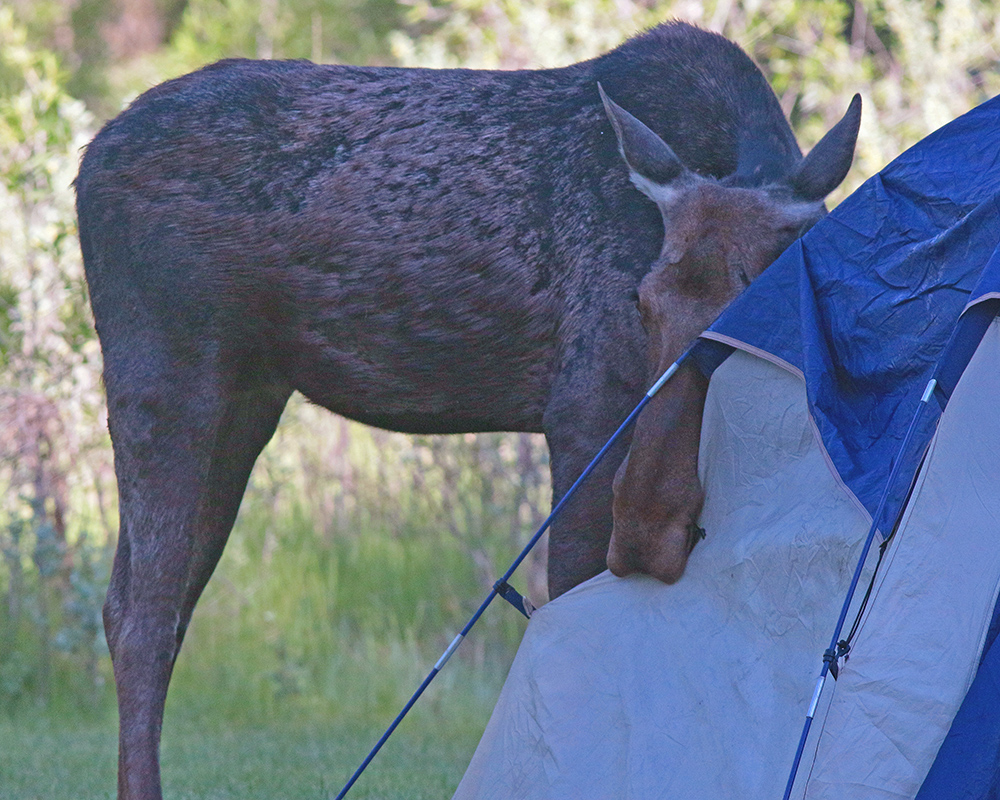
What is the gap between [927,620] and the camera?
299cm

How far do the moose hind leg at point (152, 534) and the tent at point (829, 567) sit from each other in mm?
1050

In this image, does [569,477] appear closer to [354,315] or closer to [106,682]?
[354,315]

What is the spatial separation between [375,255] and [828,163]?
139cm

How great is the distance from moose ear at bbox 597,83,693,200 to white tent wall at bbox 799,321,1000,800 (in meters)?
1.09

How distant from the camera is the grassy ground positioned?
16.5 ft

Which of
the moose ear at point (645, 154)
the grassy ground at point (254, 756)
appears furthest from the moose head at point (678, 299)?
the grassy ground at point (254, 756)

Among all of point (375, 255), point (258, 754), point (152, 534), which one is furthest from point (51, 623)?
point (375, 255)

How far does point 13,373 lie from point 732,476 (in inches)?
197

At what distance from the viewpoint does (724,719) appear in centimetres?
340

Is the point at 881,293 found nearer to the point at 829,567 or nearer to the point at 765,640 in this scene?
the point at 829,567

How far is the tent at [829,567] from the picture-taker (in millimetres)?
2977

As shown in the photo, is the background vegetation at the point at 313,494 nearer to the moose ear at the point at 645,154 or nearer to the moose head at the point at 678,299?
the moose head at the point at 678,299

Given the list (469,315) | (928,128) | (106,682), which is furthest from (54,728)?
(928,128)

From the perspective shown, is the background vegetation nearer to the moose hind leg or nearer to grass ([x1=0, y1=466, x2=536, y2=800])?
grass ([x1=0, y1=466, x2=536, y2=800])
